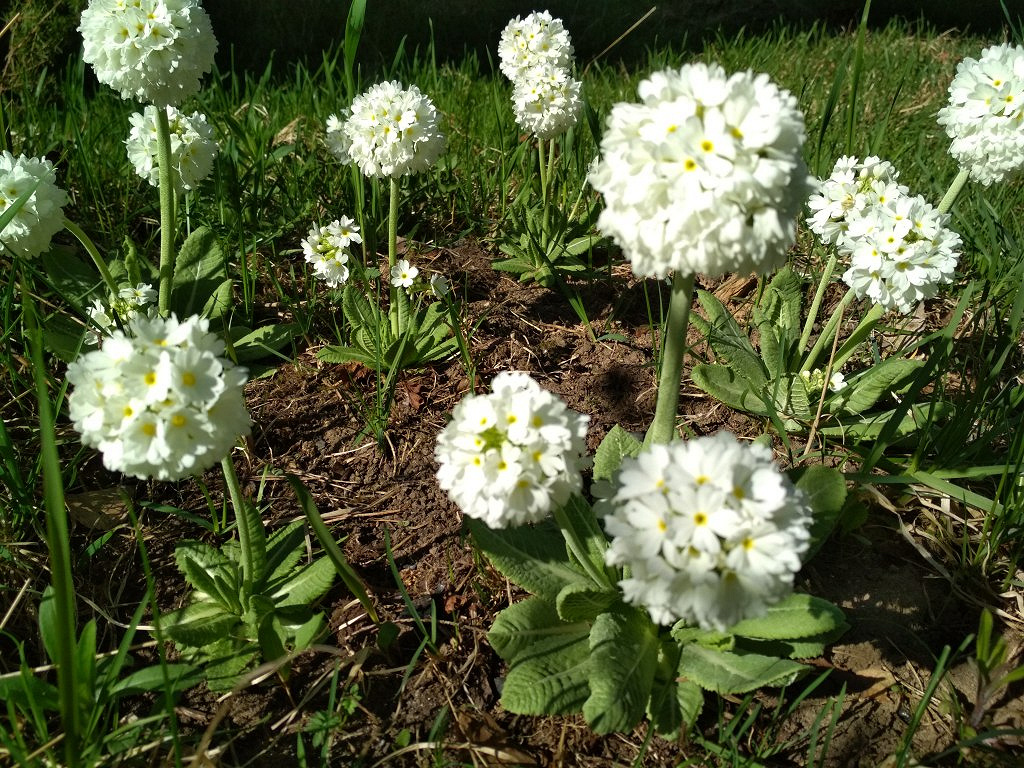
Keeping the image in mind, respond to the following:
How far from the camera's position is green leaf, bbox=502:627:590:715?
209cm

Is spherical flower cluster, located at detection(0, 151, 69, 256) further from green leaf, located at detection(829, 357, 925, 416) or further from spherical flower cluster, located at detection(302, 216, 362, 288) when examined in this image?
green leaf, located at detection(829, 357, 925, 416)

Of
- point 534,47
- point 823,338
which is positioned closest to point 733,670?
point 823,338

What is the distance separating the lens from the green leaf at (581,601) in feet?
7.11

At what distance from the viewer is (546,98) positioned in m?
3.73

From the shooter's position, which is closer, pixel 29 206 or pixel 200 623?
pixel 200 623

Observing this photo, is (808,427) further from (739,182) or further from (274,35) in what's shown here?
(274,35)

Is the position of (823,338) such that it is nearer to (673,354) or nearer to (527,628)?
(673,354)

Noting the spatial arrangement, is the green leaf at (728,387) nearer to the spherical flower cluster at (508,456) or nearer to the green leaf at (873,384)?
the green leaf at (873,384)

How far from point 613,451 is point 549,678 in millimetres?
743

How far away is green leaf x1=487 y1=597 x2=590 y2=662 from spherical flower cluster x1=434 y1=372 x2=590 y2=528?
0.50m

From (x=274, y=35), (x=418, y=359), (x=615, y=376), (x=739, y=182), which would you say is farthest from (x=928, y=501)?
(x=274, y=35)

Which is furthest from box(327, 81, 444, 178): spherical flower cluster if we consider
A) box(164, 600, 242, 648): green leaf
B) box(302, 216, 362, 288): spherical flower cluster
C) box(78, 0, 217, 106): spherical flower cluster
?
box(164, 600, 242, 648): green leaf

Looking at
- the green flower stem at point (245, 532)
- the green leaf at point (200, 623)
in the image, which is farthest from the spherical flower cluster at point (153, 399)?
the green leaf at point (200, 623)

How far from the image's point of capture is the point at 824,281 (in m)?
3.13
